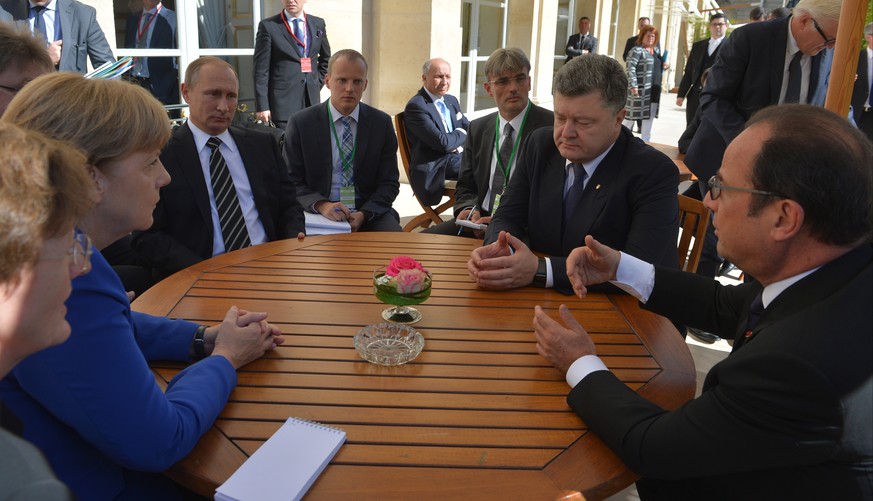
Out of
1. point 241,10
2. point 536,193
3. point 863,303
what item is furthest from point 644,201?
point 241,10

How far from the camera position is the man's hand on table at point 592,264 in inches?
77.7

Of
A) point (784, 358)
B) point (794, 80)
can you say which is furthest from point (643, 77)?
point (784, 358)

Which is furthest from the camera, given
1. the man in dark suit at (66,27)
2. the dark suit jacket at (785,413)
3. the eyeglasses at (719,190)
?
the man in dark suit at (66,27)

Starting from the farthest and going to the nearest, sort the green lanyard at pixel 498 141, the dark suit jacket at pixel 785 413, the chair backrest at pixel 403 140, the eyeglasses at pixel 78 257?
1. the chair backrest at pixel 403 140
2. the green lanyard at pixel 498 141
3. the dark suit jacket at pixel 785 413
4. the eyeglasses at pixel 78 257

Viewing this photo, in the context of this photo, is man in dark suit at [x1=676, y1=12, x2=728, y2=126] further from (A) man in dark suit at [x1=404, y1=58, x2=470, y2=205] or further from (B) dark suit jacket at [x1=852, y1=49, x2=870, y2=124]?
(A) man in dark suit at [x1=404, y1=58, x2=470, y2=205]

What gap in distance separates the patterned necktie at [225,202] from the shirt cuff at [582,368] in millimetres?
1909

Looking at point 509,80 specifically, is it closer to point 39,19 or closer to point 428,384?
→ point 428,384

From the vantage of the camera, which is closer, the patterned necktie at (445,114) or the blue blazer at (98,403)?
the blue blazer at (98,403)

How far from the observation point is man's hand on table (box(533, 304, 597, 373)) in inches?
61.2

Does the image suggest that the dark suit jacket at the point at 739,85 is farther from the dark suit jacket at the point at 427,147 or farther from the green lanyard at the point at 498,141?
the dark suit jacket at the point at 427,147

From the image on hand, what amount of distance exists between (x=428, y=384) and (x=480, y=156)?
258 cm

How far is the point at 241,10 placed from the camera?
6.31 metres

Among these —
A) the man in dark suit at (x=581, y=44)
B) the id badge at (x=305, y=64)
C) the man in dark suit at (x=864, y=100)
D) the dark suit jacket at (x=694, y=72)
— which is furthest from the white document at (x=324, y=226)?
the man in dark suit at (x=581, y=44)

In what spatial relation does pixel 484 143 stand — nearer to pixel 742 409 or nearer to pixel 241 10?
pixel 742 409
